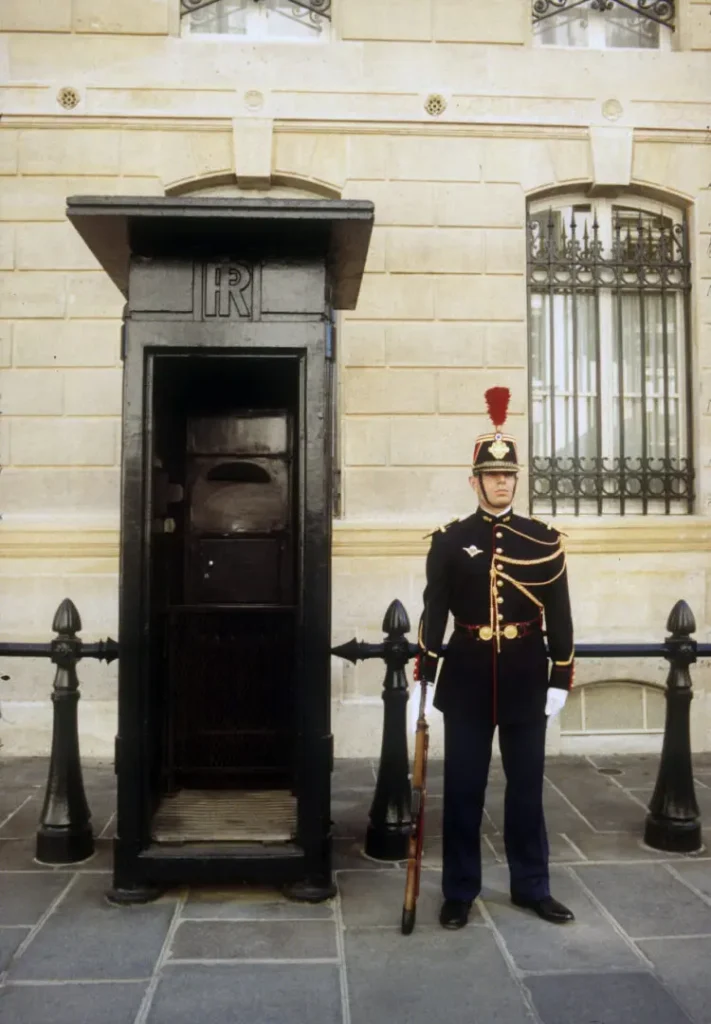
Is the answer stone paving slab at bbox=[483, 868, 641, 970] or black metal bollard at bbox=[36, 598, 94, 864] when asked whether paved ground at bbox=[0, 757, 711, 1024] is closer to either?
stone paving slab at bbox=[483, 868, 641, 970]

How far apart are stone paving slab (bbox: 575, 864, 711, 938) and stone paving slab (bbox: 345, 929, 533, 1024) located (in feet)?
2.38

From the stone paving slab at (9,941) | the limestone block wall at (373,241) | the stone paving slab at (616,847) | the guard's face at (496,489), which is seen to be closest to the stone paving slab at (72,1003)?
the stone paving slab at (9,941)

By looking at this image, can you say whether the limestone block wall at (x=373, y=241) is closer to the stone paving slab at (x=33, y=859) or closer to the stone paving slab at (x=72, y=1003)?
the stone paving slab at (x=33, y=859)

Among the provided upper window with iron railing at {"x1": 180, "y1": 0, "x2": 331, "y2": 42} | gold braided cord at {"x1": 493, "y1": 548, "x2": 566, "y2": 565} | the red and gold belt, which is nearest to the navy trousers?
the red and gold belt

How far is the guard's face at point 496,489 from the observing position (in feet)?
12.8

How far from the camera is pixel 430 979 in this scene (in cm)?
331

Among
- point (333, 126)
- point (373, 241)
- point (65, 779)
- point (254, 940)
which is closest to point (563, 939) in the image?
point (254, 940)

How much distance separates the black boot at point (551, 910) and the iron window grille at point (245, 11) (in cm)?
728

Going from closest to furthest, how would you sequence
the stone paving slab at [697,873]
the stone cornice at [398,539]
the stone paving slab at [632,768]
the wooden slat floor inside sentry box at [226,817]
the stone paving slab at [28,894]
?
the stone paving slab at [28,894], the wooden slat floor inside sentry box at [226,817], the stone paving slab at [697,873], the stone paving slab at [632,768], the stone cornice at [398,539]

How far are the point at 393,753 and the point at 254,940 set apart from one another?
1375 mm

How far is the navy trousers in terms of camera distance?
382 centimetres

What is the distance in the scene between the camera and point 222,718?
515 cm

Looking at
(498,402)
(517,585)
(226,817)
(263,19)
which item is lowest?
(226,817)

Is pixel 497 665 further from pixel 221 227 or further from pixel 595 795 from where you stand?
pixel 595 795
